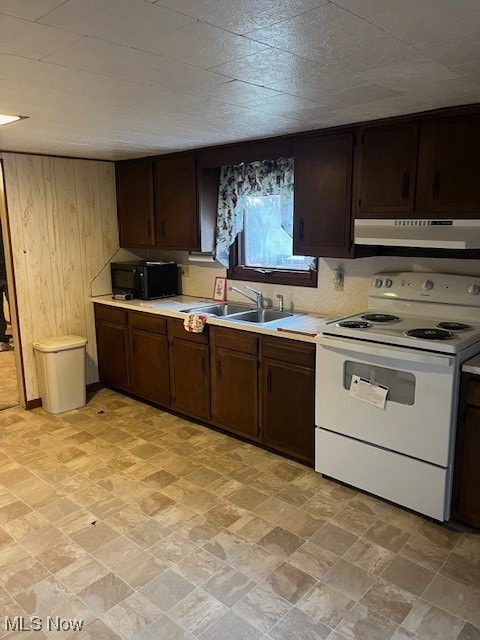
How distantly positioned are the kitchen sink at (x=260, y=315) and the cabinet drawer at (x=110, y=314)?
1.14 m

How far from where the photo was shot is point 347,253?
3184mm

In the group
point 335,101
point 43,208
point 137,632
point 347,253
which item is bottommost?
point 137,632

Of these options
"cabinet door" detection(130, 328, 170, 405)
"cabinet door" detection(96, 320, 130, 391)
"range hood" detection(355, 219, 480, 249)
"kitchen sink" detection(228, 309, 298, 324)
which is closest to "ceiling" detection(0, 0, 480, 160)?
"range hood" detection(355, 219, 480, 249)

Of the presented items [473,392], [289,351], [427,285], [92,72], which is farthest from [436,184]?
[92,72]

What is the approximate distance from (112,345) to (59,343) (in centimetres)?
53

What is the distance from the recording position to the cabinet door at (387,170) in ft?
9.23

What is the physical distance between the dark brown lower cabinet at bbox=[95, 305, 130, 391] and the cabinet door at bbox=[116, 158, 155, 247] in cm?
70

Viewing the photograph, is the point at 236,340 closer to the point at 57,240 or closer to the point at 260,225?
the point at 260,225

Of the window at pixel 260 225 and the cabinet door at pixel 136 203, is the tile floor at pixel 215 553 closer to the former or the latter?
the window at pixel 260 225

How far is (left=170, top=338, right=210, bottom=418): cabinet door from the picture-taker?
3854 mm

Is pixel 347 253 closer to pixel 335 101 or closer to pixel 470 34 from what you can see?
pixel 335 101

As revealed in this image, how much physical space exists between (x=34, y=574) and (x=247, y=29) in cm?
244

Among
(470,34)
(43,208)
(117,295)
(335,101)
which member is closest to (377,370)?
(335,101)

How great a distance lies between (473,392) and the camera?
2498 mm
